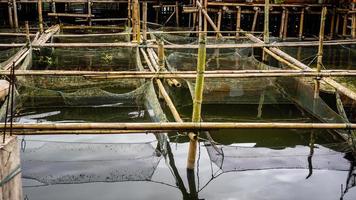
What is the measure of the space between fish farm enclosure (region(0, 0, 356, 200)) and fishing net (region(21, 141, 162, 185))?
0.05 feet

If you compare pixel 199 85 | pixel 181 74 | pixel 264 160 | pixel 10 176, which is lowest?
pixel 264 160

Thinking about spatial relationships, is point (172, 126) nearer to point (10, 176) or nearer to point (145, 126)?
point (145, 126)

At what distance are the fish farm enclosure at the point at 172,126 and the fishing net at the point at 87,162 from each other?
2cm

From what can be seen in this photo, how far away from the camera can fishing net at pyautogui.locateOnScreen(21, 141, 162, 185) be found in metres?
5.36

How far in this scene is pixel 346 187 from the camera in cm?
592

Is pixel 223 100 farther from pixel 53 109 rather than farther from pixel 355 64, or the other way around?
pixel 355 64

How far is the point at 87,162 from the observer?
225 inches

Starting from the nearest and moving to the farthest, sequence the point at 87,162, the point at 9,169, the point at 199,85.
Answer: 1. the point at 9,169
2. the point at 199,85
3. the point at 87,162

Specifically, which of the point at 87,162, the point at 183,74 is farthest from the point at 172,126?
the point at 183,74

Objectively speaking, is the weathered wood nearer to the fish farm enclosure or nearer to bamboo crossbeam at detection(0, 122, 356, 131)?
the fish farm enclosure

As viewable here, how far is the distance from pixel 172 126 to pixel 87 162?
155cm

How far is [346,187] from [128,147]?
312 cm

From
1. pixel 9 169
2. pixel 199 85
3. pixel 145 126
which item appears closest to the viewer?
pixel 9 169

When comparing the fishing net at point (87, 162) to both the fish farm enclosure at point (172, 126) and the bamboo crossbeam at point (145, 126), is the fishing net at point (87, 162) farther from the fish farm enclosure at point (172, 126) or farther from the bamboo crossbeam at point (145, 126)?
the bamboo crossbeam at point (145, 126)
